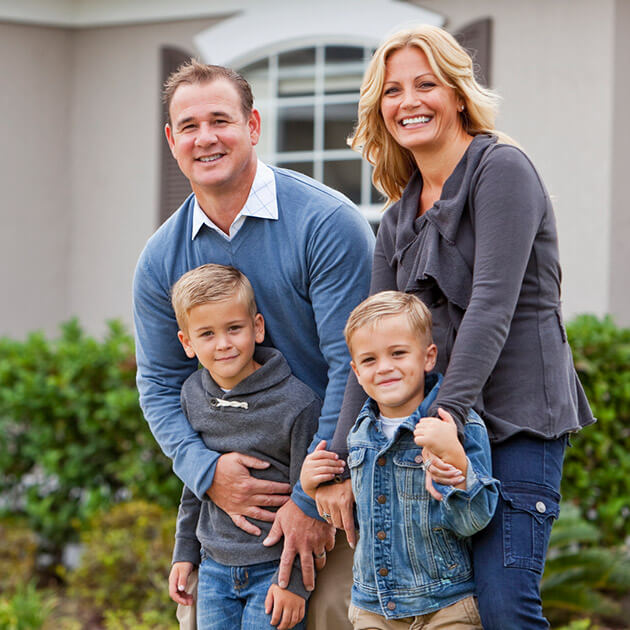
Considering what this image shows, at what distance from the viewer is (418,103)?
245cm

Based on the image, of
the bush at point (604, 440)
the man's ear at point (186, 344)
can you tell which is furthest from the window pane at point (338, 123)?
the man's ear at point (186, 344)

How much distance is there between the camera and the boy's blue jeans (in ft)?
8.96

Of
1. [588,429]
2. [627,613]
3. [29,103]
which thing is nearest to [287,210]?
[588,429]

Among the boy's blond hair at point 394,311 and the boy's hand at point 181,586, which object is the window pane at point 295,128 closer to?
the boy's hand at point 181,586

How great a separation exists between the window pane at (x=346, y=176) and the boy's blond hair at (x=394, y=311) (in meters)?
5.21

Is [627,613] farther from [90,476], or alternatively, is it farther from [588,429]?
[90,476]

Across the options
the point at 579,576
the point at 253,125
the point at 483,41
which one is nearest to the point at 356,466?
the point at 253,125

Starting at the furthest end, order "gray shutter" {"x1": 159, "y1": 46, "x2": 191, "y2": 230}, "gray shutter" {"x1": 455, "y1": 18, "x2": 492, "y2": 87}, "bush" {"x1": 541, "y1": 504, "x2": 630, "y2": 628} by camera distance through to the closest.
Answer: "gray shutter" {"x1": 159, "y1": 46, "x2": 191, "y2": 230} < "gray shutter" {"x1": 455, "y1": 18, "x2": 492, "y2": 87} < "bush" {"x1": 541, "y1": 504, "x2": 630, "y2": 628}

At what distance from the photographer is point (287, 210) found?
2.87 m

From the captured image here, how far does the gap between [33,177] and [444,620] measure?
6.71 metres

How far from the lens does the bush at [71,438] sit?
561 cm

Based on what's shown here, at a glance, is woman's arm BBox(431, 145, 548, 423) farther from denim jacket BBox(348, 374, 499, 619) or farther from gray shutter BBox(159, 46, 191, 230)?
gray shutter BBox(159, 46, 191, 230)

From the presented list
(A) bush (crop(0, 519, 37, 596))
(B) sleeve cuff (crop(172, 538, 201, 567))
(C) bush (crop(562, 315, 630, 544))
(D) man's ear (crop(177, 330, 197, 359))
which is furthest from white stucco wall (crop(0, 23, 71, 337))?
(D) man's ear (crop(177, 330, 197, 359))

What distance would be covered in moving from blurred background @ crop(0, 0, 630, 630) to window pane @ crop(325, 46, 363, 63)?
0.7 inches
